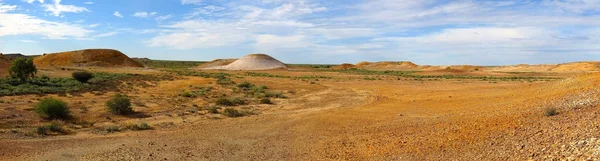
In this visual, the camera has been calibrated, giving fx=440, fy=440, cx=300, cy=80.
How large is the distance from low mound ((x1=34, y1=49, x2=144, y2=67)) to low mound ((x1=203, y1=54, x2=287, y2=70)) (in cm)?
2517

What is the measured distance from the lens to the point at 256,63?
11194cm

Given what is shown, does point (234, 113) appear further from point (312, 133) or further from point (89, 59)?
point (89, 59)

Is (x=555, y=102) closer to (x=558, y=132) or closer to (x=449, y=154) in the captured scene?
(x=558, y=132)

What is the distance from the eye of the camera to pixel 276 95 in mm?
28188

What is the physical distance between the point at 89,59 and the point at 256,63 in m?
39.6

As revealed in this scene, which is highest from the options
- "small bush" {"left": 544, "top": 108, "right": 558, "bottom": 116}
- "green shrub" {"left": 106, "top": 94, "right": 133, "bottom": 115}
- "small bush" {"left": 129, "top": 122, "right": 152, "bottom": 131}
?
"small bush" {"left": 544, "top": 108, "right": 558, "bottom": 116}

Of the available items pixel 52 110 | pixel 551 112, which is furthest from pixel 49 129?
pixel 551 112

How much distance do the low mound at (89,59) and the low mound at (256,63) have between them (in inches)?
991

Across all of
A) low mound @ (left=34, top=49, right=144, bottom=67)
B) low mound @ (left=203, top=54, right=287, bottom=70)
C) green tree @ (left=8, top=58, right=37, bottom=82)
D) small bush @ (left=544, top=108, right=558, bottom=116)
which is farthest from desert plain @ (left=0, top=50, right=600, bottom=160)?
low mound @ (left=203, top=54, right=287, bottom=70)

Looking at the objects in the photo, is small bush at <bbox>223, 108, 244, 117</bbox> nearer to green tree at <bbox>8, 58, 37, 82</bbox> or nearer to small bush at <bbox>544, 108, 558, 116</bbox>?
small bush at <bbox>544, 108, 558, 116</bbox>

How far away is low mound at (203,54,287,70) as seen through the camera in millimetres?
107581

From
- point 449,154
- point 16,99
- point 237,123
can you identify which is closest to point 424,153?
point 449,154

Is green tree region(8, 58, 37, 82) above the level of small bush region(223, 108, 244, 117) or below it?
above

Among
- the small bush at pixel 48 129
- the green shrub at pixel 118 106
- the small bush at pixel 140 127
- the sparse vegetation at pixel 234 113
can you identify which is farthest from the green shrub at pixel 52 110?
the sparse vegetation at pixel 234 113
